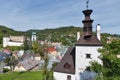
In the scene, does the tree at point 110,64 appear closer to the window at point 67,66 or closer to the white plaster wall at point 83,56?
the white plaster wall at point 83,56

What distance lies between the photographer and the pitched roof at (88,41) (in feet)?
101

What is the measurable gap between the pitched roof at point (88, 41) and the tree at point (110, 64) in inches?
448

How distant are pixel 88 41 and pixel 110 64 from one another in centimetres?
1313

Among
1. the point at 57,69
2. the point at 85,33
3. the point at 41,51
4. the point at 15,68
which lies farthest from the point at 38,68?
the point at 85,33

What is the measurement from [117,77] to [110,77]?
697 millimetres

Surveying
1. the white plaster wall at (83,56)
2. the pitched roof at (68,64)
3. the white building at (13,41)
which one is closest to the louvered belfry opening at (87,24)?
the white plaster wall at (83,56)

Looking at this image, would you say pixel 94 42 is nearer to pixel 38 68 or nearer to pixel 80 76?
pixel 80 76

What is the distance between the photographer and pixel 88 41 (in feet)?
102

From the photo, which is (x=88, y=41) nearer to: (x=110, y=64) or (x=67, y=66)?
(x=67, y=66)

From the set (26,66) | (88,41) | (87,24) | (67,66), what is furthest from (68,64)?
(26,66)

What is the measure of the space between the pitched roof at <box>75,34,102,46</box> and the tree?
1138 centimetres

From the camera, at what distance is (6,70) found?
230 ft

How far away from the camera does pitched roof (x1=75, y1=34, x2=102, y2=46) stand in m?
30.7

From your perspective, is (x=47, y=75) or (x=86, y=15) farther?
(x=47, y=75)
